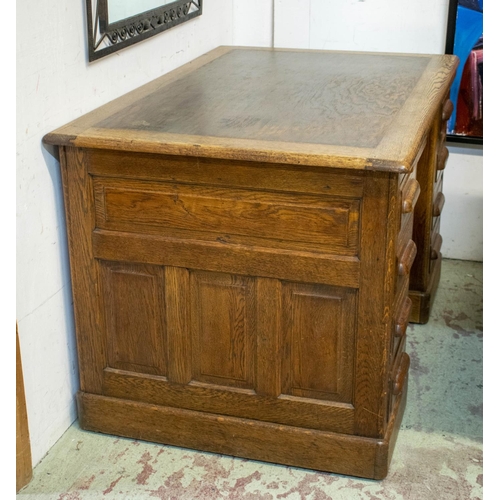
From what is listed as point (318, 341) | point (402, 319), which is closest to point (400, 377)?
point (402, 319)

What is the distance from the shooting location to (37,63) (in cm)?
234

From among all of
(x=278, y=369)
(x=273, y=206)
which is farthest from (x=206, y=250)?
(x=278, y=369)

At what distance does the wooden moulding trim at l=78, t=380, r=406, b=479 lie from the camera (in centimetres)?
248

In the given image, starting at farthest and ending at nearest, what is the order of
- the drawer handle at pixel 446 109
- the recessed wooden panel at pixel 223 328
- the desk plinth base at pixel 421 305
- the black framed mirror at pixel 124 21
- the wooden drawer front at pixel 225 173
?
1. the desk plinth base at pixel 421 305
2. the drawer handle at pixel 446 109
3. the black framed mirror at pixel 124 21
4. the recessed wooden panel at pixel 223 328
5. the wooden drawer front at pixel 225 173

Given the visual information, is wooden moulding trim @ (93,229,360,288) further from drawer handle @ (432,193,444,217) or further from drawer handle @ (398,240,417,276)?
drawer handle @ (432,193,444,217)

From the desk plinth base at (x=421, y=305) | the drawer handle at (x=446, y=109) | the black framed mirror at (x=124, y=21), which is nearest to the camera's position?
the black framed mirror at (x=124, y=21)

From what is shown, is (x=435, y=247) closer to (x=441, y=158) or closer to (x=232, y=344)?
(x=441, y=158)

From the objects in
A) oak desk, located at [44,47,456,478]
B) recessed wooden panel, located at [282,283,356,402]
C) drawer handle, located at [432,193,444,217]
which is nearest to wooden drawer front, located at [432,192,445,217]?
drawer handle, located at [432,193,444,217]

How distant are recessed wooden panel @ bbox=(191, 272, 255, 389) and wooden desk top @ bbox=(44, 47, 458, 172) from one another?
42cm

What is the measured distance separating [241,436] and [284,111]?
1054mm

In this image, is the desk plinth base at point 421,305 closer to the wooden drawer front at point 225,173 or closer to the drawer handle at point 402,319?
the drawer handle at point 402,319

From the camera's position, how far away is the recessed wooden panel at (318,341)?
2.38 m

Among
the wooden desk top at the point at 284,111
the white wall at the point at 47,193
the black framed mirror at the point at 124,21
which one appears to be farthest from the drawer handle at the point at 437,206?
the white wall at the point at 47,193

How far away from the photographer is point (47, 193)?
246 centimetres
